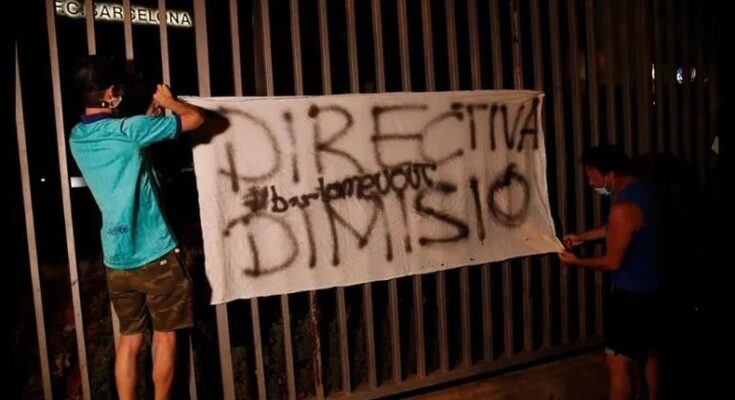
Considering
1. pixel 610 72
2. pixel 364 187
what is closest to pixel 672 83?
pixel 610 72

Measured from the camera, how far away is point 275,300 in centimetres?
529

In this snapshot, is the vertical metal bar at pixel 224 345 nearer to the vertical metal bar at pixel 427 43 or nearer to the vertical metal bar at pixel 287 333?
the vertical metal bar at pixel 287 333

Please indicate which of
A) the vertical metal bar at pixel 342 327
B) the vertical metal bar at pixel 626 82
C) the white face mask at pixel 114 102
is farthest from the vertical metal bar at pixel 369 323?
the vertical metal bar at pixel 626 82

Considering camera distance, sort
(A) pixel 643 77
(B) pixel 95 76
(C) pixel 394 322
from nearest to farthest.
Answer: (B) pixel 95 76 → (C) pixel 394 322 → (A) pixel 643 77

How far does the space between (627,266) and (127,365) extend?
3.08m

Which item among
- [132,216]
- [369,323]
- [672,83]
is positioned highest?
[672,83]

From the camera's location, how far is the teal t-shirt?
2.85m

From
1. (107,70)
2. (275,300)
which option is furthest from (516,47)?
(275,300)

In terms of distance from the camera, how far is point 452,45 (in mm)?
3865

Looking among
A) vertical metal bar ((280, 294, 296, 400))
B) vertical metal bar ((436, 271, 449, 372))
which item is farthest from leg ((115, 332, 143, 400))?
vertical metal bar ((436, 271, 449, 372))

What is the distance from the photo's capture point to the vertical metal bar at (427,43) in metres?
3.79

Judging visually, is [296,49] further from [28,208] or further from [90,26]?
[28,208]

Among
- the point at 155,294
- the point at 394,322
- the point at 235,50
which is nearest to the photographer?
the point at 155,294

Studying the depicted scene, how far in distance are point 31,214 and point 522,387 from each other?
333 centimetres
